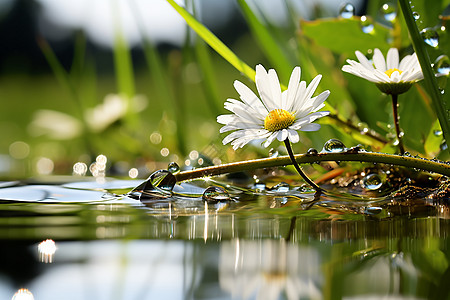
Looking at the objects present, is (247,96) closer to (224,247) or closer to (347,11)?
(224,247)

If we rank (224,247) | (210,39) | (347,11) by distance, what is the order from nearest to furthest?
(224,247), (210,39), (347,11)

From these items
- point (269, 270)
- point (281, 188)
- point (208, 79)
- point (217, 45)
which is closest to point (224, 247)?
point (269, 270)

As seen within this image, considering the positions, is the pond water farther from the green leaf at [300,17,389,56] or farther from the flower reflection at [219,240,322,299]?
the green leaf at [300,17,389,56]

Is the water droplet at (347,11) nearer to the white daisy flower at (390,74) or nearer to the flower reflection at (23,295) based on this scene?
the white daisy flower at (390,74)

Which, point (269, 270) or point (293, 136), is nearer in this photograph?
point (269, 270)

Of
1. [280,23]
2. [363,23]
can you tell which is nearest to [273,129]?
[363,23]

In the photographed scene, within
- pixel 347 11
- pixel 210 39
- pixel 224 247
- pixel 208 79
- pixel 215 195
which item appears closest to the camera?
pixel 224 247

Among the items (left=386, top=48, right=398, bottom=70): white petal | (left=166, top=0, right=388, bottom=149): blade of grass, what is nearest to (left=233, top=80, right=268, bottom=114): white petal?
(left=166, top=0, right=388, bottom=149): blade of grass

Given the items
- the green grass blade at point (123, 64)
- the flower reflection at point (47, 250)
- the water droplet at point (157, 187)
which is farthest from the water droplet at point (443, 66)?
the green grass blade at point (123, 64)
